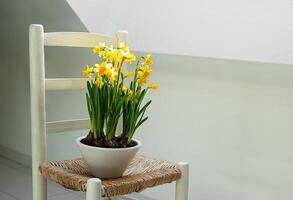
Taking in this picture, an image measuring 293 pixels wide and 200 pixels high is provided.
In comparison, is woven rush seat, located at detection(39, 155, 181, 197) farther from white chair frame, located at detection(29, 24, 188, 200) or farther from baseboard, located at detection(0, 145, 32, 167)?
baseboard, located at detection(0, 145, 32, 167)

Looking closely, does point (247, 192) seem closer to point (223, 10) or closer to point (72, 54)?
point (223, 10)

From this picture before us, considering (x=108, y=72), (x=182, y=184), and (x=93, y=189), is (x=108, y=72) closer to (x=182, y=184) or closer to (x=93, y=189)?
(x=93, y=189)

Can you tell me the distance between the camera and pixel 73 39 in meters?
1.45

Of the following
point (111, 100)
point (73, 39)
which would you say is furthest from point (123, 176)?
point (73, 39)

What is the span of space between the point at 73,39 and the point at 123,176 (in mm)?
454

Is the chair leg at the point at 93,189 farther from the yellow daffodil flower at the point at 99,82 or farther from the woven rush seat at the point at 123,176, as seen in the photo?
the yellow daffodil flower at the point at 99,82

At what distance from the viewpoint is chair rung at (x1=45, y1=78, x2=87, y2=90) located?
1391 mm

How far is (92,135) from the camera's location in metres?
1.24

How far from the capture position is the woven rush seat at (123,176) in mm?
1173

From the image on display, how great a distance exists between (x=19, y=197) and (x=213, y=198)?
0.97m

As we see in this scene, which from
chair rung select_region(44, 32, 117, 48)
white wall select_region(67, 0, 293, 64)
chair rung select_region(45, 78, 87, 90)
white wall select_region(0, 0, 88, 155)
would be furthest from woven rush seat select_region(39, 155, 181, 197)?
white wall select_region(0, 0, 88, 155)

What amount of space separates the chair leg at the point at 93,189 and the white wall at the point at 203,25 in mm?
707

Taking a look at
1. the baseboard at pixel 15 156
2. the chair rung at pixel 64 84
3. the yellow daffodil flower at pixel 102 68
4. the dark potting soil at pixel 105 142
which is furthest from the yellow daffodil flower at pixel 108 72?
the baseboard at pixel 15 156

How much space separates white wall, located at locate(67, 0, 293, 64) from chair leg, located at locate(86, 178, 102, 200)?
71 centimetres
